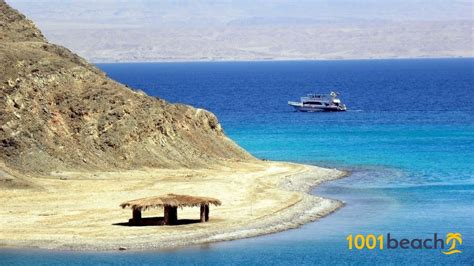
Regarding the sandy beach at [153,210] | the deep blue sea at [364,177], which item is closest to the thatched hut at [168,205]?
the sandy beach at [153,210]

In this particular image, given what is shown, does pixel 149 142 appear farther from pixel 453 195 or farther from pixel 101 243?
pixel 101 243

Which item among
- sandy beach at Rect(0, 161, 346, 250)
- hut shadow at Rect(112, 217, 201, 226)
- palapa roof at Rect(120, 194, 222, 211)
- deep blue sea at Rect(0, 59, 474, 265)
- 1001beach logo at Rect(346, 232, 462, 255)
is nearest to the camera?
deep blue sea at Rect(0, 59, 474, 265)

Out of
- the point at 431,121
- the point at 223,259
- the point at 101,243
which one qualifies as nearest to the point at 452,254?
the point at 223,259

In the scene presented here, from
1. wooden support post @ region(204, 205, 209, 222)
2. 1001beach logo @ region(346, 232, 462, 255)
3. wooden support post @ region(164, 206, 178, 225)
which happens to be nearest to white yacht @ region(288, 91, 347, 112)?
wooden support post @ region(204, 205, 209, 222)

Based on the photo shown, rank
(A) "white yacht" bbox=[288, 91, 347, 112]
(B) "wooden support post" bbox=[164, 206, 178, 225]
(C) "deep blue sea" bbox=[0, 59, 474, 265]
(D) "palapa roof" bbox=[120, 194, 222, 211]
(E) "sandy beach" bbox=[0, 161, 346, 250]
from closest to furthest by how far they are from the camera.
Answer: (C) "deep blue sea" bbox=[0, 59, 474, 265] → (E) "sandy beach" bbox=[0, 161, 346, 250] → (D) "palapa roof" bbox=[120, 194, 222, 211] → (B) "wooden support post" bbox=[164, 206, 178, 225] → (A) "white yacht" bbox=[288, 91, 347, 112]

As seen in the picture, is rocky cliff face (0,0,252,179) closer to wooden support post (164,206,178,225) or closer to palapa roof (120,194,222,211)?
wooden support post (164,206,178,225)

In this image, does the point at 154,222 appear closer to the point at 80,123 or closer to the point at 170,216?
the point at 170,216

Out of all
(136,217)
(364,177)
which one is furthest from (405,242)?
(364,177)
